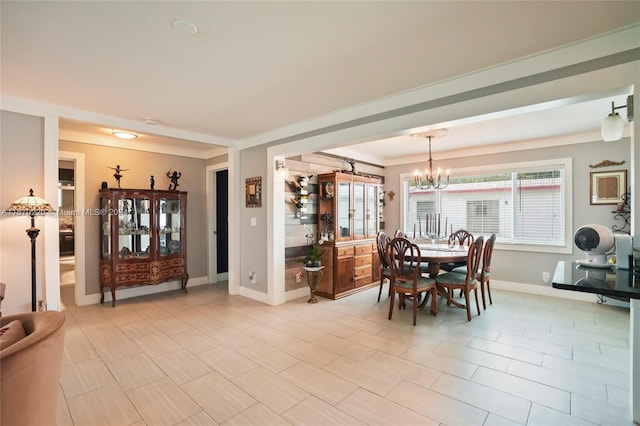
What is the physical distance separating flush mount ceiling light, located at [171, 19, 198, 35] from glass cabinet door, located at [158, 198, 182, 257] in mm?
3387

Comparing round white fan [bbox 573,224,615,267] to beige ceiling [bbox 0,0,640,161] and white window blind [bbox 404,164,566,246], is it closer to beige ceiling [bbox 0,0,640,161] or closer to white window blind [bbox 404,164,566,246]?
beige ceiling [bbox 0,0,640,161]

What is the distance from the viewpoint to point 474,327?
11.0 feet

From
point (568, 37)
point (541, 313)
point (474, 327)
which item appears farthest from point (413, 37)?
point (541, 313)

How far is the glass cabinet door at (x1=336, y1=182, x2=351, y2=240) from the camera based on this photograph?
4770 mm

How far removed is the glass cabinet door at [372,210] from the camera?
5391 mm

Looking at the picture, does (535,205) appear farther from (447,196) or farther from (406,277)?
(406,277)

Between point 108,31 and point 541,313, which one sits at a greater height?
point 108,31

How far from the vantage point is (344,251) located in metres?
4.71

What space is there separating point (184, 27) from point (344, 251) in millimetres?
3579

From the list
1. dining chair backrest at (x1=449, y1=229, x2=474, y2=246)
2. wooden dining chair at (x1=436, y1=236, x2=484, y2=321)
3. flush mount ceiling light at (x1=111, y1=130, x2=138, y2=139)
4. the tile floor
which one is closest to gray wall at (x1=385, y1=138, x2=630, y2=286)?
dining chair backrest at (x1=449, y1=229, x2=474, y2=246)

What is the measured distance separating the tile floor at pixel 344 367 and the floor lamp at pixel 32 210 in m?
0.71

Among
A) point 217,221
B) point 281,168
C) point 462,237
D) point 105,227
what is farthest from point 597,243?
point 105,227

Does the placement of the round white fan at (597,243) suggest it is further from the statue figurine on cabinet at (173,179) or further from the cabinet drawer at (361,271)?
the statue figurine on cabinet at (173,179)

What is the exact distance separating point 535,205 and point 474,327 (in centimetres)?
267
